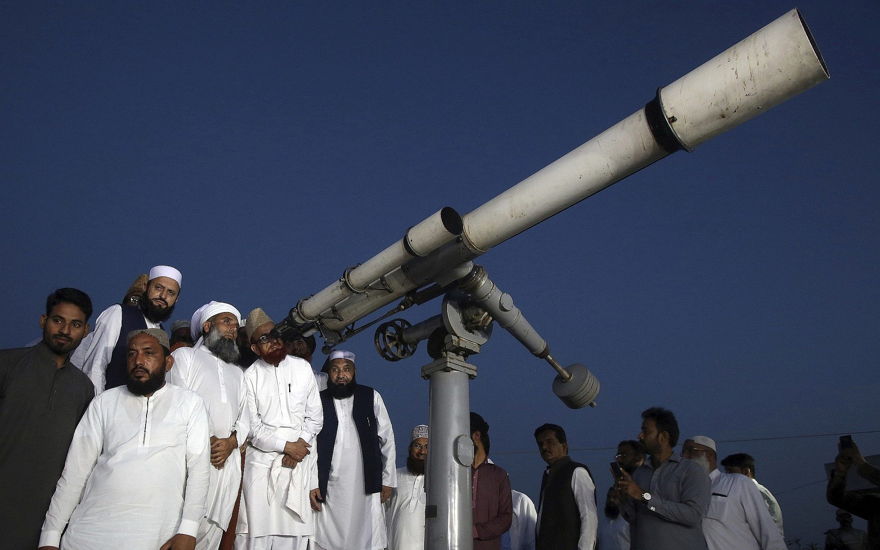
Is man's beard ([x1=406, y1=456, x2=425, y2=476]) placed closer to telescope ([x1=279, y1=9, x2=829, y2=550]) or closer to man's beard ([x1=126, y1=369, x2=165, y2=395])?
telescope ([x1=279, y1=9, x2=829, y2=550])

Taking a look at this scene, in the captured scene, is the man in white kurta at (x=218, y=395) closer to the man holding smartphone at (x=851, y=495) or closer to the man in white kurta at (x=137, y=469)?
the man in white kurta at (x=137, y=469)

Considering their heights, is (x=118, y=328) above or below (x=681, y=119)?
below

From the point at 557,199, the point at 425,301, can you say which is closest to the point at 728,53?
the point at 557,199

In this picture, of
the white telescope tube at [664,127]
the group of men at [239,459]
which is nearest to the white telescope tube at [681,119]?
the white telescope tube at [664,127]

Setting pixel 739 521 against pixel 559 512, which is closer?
pixel 739 521

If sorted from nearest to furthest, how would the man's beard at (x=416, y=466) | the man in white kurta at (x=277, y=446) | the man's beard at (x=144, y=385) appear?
the man's beard at (x=144, y=385)
the man in white kurta at (x=277, y=446)
the man's beard at (x=416, y=466)

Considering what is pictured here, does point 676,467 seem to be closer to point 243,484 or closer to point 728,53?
point 728,53

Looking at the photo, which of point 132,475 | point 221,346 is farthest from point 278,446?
point 132,475

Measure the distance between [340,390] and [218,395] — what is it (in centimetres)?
188

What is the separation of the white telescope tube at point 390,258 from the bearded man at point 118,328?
122 centimetres

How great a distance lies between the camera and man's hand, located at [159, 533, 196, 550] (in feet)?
12.7

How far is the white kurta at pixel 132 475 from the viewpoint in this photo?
3764 millimetres

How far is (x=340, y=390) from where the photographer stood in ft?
22.4

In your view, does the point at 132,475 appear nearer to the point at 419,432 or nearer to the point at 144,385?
the point at 144,385
